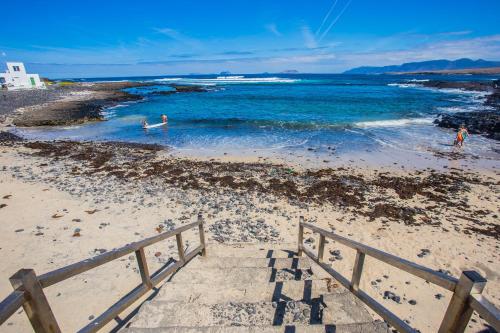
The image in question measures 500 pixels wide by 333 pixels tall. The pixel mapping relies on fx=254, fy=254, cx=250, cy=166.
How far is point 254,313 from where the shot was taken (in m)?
3.61

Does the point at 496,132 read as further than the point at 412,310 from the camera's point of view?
Yes

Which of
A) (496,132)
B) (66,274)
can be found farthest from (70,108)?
(496,132)

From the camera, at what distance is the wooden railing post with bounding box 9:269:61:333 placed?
206 centimetres


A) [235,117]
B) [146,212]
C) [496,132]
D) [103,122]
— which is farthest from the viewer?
[235,117]

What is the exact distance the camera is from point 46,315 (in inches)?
90.7

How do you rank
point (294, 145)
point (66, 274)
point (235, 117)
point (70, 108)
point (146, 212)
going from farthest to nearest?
point (70, 108)
point (235, 117)
point (294, 145)
point (146, 212)
point (66, 274)

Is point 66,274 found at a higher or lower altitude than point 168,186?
higher

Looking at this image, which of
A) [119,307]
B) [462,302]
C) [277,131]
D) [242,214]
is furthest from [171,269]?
[277,131]

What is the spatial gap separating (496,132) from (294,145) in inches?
722

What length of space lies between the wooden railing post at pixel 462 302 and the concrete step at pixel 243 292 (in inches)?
89.9

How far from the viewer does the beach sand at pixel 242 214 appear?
6352 millimetres

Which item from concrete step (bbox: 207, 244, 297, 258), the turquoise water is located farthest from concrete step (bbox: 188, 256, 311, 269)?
the turquoise water

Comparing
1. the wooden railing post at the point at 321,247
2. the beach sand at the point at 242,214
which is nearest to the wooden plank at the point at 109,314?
the beach sand at the point at 242,214

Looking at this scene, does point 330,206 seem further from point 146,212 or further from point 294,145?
point 294,145
